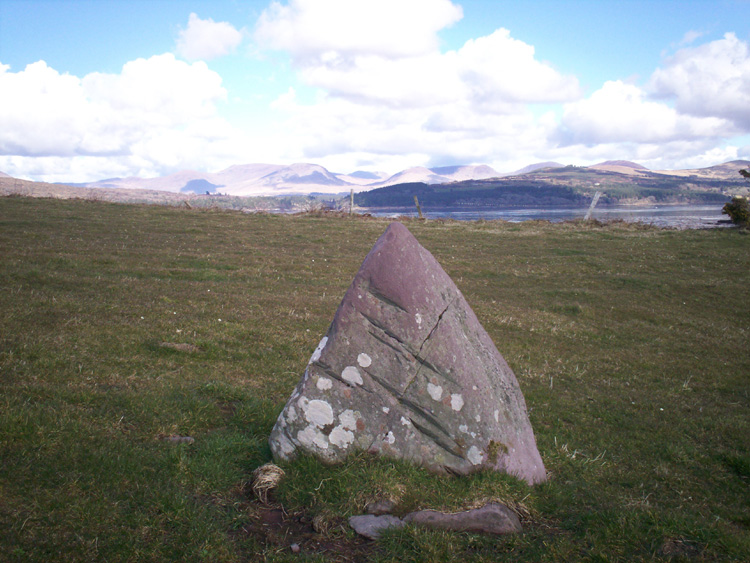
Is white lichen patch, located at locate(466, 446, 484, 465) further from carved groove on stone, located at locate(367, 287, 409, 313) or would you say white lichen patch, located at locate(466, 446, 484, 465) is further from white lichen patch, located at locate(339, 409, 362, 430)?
carved groove on stone, located at locate(367, 287, 409, 313)

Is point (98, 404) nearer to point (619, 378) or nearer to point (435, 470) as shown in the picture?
point (435, 470)

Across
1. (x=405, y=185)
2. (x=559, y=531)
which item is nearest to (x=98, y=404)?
(x=559, y=531)

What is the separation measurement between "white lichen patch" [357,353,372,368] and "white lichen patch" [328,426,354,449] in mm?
761

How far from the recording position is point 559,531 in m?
4.91

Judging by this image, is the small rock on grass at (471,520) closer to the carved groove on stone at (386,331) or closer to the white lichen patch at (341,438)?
the white lichen patch at (341,438)

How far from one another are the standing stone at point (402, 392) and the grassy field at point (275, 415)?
0.26 meters

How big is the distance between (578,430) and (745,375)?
6302mm

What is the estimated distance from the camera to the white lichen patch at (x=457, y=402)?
5.71 meters

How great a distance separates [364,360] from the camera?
5750mm

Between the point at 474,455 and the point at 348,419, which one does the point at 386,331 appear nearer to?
the point at 348,419

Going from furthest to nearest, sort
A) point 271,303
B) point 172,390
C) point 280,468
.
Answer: point 271,303, point 172,390, point 280,468

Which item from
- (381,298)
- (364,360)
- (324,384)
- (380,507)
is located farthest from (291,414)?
(381,298)

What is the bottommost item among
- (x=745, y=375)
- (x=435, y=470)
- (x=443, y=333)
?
(x=745, y=375)

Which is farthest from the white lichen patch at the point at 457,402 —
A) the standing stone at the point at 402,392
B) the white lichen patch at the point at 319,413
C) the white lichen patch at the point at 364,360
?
the white lichen patch at the point at 319,413
